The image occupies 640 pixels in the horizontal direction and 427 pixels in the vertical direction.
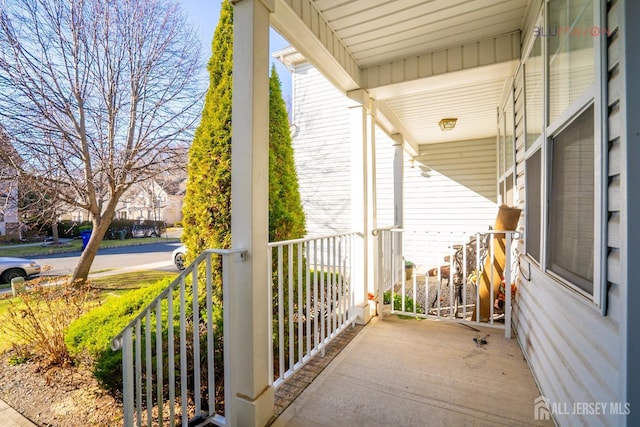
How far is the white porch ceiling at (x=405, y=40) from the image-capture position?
7.03 feet

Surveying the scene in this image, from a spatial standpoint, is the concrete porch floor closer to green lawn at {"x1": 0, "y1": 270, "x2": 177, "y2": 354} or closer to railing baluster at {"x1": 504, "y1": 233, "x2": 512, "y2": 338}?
railing baluster at {"x1": 504, "y1": 233, "x2": 512, "y2": 338}

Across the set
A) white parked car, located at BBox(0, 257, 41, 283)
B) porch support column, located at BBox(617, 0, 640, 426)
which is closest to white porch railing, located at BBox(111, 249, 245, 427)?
porch support column, located at BBox(617, 0, 640, 426)

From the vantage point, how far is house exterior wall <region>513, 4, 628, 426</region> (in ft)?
3.05

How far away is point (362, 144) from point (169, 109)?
174 inches

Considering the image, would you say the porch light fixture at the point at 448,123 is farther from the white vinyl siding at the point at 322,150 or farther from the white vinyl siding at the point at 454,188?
the white vinyl siding at the point at 322,150

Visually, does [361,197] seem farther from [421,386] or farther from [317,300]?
[421,386]

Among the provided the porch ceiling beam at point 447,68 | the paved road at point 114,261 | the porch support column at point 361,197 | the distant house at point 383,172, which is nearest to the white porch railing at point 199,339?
the porch support column at point 361,197

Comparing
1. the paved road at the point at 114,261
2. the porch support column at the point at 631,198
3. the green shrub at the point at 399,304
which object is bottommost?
the paved road at the point at 114,261

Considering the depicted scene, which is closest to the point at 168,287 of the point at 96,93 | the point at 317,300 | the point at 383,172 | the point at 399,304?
the point at 317,300

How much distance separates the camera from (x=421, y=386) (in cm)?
202

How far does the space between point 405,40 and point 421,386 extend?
286 cm

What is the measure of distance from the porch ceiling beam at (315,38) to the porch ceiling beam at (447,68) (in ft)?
1.01

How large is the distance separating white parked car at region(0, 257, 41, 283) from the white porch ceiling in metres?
7.59

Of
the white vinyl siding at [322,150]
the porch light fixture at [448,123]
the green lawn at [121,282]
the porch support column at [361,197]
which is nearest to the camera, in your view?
the porch support column at [361,197]
